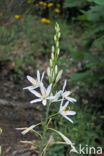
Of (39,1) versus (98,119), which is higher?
(39,1)

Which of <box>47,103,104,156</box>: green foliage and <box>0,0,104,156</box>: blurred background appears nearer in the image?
<box>47,103,104,156</box>: green foliage

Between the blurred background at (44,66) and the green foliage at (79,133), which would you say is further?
the blurred background at (44,66)

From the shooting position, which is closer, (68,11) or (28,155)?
(28,155)

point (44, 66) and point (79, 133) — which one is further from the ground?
point (79, 133)

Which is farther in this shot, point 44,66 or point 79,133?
point 44,66

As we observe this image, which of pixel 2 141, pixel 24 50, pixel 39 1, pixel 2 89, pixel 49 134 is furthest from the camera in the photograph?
pixel 24 50

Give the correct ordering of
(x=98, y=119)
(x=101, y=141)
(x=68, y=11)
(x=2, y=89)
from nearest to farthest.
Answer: (x=101, y=141) → (x=98, y=119) → (x=2, y=89) → (x=68, y=11)

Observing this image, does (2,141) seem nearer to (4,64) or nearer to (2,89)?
(2,89)

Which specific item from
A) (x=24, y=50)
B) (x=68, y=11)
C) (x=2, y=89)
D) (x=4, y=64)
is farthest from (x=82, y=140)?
(x=68, y=11)
